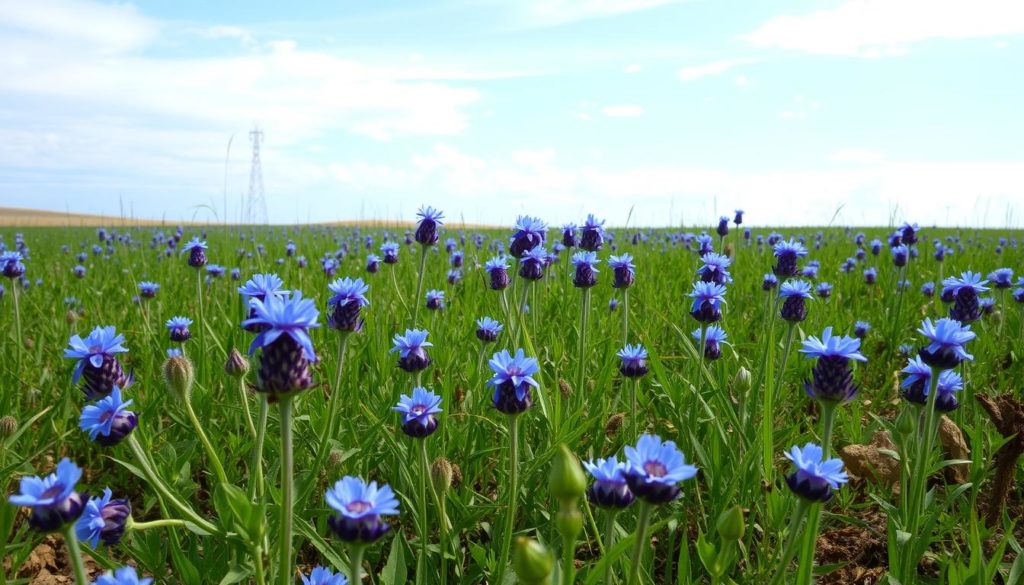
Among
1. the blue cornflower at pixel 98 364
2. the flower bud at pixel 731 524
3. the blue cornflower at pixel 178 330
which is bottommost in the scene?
the flower bud at pixel 731 524

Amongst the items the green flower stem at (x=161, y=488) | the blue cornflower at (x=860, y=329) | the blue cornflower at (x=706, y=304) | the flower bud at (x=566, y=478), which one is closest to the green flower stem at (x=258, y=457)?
A: the green flower stem at (x=161, y=488)

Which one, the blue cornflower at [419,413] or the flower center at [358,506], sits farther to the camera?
the blue cornflower at [419,413]

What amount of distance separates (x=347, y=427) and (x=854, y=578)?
168 centimetres

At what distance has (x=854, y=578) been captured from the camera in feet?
6.66

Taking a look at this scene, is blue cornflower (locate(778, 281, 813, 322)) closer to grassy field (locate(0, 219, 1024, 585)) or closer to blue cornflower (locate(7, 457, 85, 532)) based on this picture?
grassy field (locate(0, 219, 1024, 585))

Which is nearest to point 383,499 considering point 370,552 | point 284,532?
point 284,532

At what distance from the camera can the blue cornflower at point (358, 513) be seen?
3.46 feet

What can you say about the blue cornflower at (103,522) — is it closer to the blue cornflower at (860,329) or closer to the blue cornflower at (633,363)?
the blue cornflower at (633,363)

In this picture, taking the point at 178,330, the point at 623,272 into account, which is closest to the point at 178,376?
the point at 178,330

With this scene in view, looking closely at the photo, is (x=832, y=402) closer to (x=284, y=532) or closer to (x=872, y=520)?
(x=872, y=520)

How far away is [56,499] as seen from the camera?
3.55ft

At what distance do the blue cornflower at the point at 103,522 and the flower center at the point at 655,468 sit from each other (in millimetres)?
1078

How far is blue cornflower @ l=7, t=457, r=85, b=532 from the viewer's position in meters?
1.08

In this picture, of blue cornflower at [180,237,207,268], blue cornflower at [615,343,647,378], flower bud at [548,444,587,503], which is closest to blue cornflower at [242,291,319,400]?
flower bud at [548,444,587,503]
